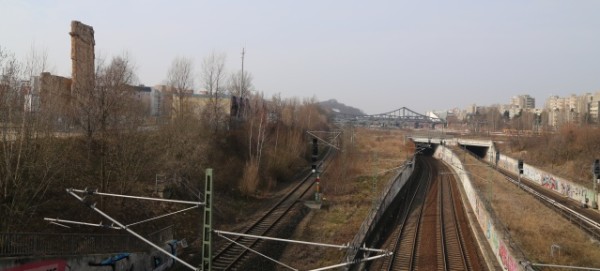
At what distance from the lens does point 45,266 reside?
14.7m

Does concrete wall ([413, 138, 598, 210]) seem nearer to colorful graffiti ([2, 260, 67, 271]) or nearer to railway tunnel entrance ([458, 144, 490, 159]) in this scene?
railway tunnel entrance ([458, 144, 490, 159])

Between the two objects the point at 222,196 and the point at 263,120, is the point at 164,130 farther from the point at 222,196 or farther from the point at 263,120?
the point at 263,120

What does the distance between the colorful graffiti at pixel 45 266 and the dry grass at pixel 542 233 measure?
20.7m

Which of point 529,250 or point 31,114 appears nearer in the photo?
point 31,114

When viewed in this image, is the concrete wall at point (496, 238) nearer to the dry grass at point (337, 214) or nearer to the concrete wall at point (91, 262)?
the dry grass at point (337, 214)

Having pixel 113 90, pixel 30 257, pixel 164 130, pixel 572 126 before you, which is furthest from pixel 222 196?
pixel 572 126

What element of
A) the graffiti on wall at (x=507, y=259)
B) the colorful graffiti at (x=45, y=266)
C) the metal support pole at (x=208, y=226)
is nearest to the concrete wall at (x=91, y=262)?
the colorful graffiti at (x=45, y=266)

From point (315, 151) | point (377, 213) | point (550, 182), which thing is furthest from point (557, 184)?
point (315, 151)

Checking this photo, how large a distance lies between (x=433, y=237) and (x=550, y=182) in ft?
110

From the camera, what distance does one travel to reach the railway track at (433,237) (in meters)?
23.9

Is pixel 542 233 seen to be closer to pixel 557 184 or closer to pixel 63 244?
pixel 63 244

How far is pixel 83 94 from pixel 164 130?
32.1 ft

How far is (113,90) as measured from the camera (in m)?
22.9

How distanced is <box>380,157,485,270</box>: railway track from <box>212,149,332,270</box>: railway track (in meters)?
6.93
